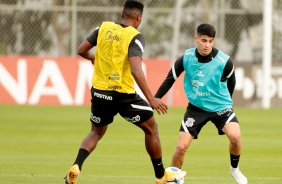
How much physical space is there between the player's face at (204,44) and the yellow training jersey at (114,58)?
0.95 meters

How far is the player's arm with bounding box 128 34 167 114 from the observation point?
421 inches

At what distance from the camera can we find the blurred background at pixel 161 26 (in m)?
29.2

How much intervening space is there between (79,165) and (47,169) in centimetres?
226

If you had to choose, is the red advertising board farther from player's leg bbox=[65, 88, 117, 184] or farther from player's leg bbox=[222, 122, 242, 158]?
player's leg bbox=[65, 88, 117, 184]

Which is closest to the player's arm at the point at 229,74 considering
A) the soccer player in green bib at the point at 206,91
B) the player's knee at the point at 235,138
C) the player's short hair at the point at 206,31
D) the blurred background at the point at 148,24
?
the soccer player in green bib at the point at 206,91

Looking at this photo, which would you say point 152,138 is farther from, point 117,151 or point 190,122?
point 117,151

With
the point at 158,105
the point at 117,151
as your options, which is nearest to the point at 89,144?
the point at 158,105

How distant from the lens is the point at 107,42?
11078 mm

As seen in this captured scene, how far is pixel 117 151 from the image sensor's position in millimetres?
Result: 16141

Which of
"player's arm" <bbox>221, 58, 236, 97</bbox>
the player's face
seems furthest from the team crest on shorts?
the player's face

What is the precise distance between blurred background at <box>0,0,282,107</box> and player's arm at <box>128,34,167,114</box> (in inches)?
699

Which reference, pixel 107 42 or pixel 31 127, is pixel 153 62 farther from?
pixel 107 42

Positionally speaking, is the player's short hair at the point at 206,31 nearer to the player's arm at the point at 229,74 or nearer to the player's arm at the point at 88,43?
the player's arm at the point at 229,74

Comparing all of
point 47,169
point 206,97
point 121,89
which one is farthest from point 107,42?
point 47,169
